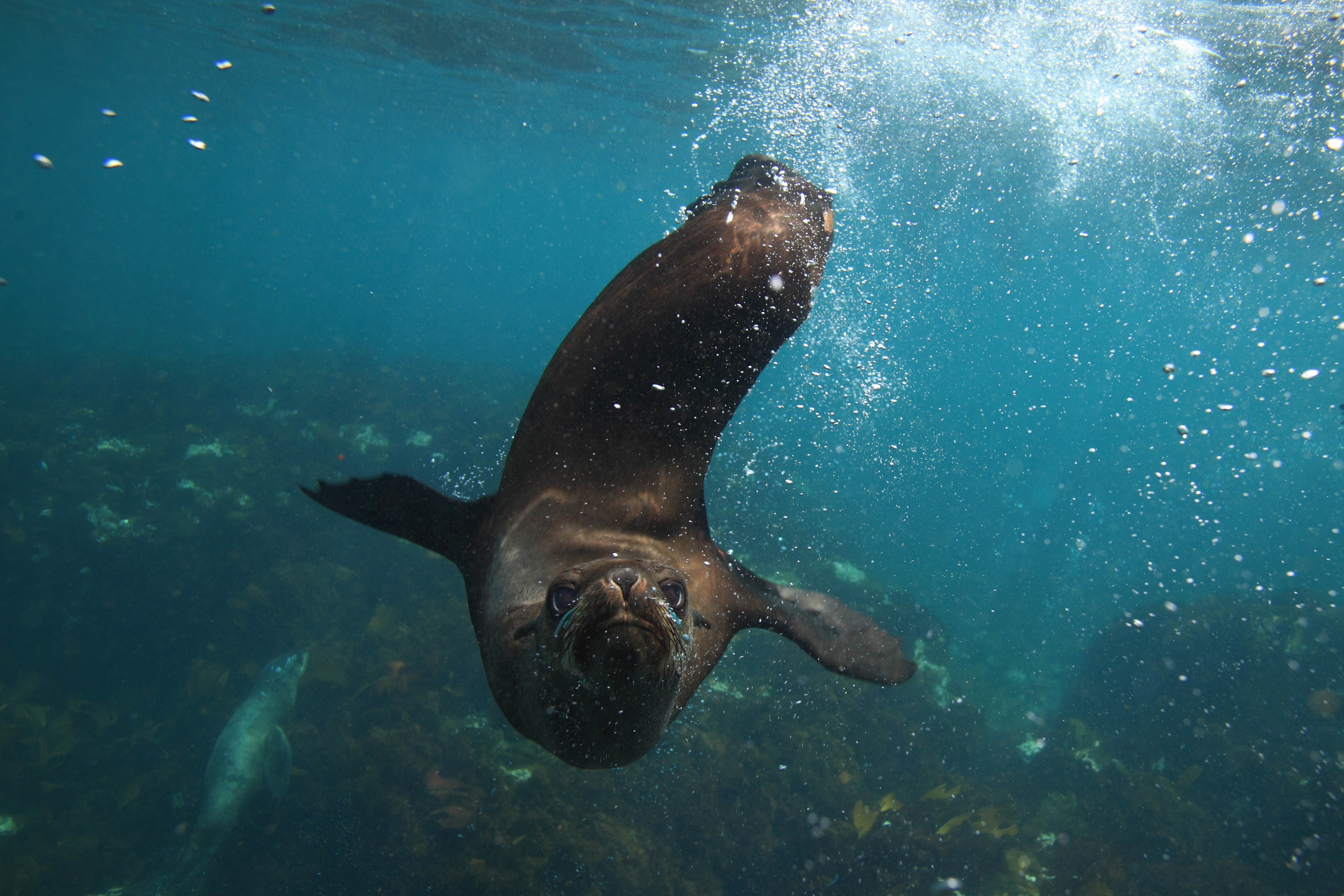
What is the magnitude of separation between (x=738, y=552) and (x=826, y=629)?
27.8ft

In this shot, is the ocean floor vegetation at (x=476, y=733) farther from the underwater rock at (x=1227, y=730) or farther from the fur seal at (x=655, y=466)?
the fur seal at (x=655, y=466)

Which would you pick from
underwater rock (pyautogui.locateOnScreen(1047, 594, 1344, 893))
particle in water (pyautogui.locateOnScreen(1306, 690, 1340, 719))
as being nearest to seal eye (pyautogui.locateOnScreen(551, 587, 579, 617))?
underwater rock (pyautogui.locateOnScreen(1047, 594, 1344, 893))

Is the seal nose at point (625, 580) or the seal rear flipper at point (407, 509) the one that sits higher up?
the seal nose at point (625, 580)

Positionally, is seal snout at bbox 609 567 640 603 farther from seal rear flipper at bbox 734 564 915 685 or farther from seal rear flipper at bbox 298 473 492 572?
seal rear flipper at bbox 298 473 492 572

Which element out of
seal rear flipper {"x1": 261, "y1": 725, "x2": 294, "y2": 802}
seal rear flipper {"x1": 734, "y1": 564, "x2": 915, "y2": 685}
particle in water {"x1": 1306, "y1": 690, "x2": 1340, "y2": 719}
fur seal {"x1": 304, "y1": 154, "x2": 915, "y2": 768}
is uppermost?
fur seal {"x1": 304, "y1": 154, "x2": 915, "y2": 768}

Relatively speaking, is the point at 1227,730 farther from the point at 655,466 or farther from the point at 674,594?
the point at 674,594

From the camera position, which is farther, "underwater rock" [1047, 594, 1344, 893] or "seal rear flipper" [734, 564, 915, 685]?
"underwater rock" [1047, 594, 1344, 893]

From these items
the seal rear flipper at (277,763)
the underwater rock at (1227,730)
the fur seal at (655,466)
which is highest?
the fur seal at (655,466)

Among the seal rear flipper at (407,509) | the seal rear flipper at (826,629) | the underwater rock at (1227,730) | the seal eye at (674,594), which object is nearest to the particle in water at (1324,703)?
the underwater rock at (1227,730)

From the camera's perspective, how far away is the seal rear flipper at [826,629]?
2693mm

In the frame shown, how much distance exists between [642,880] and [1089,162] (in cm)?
2533

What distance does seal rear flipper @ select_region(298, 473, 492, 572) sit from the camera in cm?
271

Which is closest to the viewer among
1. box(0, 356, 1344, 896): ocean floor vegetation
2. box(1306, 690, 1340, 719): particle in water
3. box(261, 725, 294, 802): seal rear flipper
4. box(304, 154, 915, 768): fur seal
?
box(304, 154, 915, 768): fur seal

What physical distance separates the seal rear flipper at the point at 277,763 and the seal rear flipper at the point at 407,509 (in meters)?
6.61
